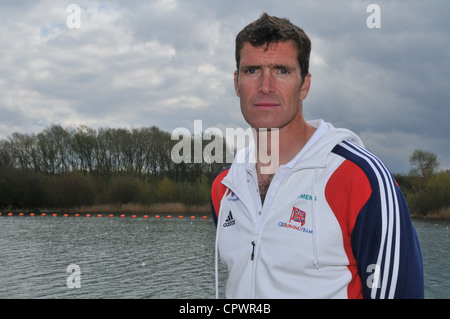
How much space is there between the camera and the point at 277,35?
2207mm

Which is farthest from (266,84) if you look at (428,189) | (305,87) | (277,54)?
(428,189)

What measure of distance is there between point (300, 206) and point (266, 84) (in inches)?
25.2

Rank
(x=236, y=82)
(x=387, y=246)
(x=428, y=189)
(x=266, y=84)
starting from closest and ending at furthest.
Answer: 1. (x=387, y=246)
2. (x=266, y=84)
3. (x=236, y=82)
4. (x=428, y=189)

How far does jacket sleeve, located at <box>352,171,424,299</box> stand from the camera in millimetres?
1844

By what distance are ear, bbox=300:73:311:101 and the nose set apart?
0.19 meters

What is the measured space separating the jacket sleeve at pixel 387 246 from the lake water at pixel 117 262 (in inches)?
625

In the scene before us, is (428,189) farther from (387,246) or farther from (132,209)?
(387,246)

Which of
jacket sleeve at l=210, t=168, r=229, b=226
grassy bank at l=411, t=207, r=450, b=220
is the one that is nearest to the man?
jacket sleeve at l=210, t=168, r=229, b=226

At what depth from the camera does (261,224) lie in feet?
7.23

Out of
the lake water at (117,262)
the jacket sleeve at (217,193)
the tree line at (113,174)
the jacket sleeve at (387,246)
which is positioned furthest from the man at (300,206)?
the tree line at (113,174)

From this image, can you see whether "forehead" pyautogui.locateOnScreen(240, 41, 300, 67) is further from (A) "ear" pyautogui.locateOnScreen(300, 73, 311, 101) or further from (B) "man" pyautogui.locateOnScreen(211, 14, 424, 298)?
(A) "ear" pyautogui.locateOnScreen(300, 73, 311, 101)

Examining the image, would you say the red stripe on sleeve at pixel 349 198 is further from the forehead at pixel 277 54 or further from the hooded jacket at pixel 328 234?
the forehead at pixel 277 54

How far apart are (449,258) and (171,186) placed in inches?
1390

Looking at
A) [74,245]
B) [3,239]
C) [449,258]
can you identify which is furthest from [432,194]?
[3,239]
